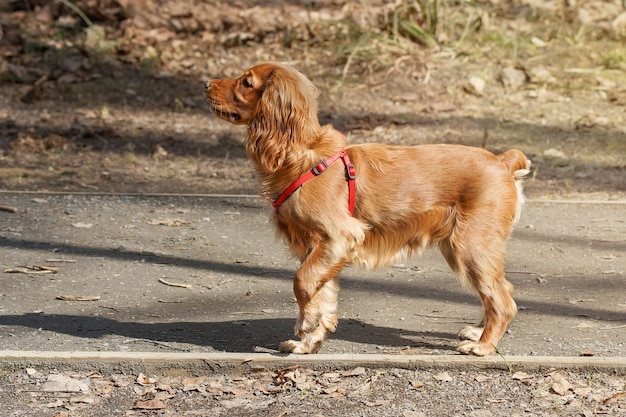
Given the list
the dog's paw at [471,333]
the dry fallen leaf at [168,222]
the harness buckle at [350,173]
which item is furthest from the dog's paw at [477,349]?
the dry fallen leaf at [168,222]

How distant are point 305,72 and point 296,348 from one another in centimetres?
862

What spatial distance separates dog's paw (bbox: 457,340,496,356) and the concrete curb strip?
158mm

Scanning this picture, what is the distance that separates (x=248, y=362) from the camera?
17.7 feet

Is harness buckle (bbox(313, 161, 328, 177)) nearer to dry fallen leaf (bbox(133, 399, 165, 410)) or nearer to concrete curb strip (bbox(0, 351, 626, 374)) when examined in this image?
concrete curb strip (bbox(0, 351, 626, 374))

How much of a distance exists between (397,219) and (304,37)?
9186mm

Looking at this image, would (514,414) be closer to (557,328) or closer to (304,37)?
(557,328)

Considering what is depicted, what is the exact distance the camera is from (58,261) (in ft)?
25.0

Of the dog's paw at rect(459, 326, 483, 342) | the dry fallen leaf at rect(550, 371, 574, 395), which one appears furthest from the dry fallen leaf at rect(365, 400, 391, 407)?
the dog's paw at rect(459, 326, 483, 342)

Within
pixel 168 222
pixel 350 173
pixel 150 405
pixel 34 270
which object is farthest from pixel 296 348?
pixel 168 222

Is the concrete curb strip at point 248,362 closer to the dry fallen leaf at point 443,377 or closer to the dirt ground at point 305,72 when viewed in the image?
the dry fallen leaf at point 443,377

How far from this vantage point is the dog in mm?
5594

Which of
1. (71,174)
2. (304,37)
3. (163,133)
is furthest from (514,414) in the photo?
(304,37)

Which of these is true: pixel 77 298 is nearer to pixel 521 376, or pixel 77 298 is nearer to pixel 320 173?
pixel 320 173

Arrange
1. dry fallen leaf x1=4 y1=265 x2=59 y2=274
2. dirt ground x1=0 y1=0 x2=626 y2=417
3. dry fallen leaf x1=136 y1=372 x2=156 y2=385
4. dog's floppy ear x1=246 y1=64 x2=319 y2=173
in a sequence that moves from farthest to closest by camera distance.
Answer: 1. dirt ground x1=0 y1=0 x2=626 y2=417
2. dry fallen leaf x1=4 y1=265 x2=59 y2=274
3. dog's floppy ear x1=246 y1=64 x2=319 y2=173
4. dry fallen leaf x1=136 y1=372 x2=156 y2=385
